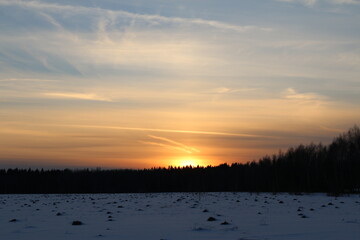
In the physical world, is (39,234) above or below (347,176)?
below

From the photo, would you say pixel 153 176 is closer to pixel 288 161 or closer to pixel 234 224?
pixel 288 161

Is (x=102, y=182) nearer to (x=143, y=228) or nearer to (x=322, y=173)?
(x=322, y=173)

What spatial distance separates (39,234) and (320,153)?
292ft

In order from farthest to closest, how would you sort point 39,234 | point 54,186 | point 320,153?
point 54,186 → point 320,153 → point 39,234

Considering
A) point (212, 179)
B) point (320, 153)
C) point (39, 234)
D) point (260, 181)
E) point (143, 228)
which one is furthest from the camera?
point (212, 179)

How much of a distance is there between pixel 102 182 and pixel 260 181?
72.3 meters

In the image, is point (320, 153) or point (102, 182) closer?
point (320, 153)

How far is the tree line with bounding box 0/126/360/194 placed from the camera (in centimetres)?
8431

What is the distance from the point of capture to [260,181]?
113m

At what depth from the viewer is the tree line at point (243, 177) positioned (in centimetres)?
8431

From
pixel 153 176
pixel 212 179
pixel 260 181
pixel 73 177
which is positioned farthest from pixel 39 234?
pixel 73 177

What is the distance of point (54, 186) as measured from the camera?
153625 millimetres

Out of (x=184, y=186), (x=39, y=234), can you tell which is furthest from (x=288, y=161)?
(x=39, y=234)

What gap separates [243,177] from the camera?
133625 millimetres
